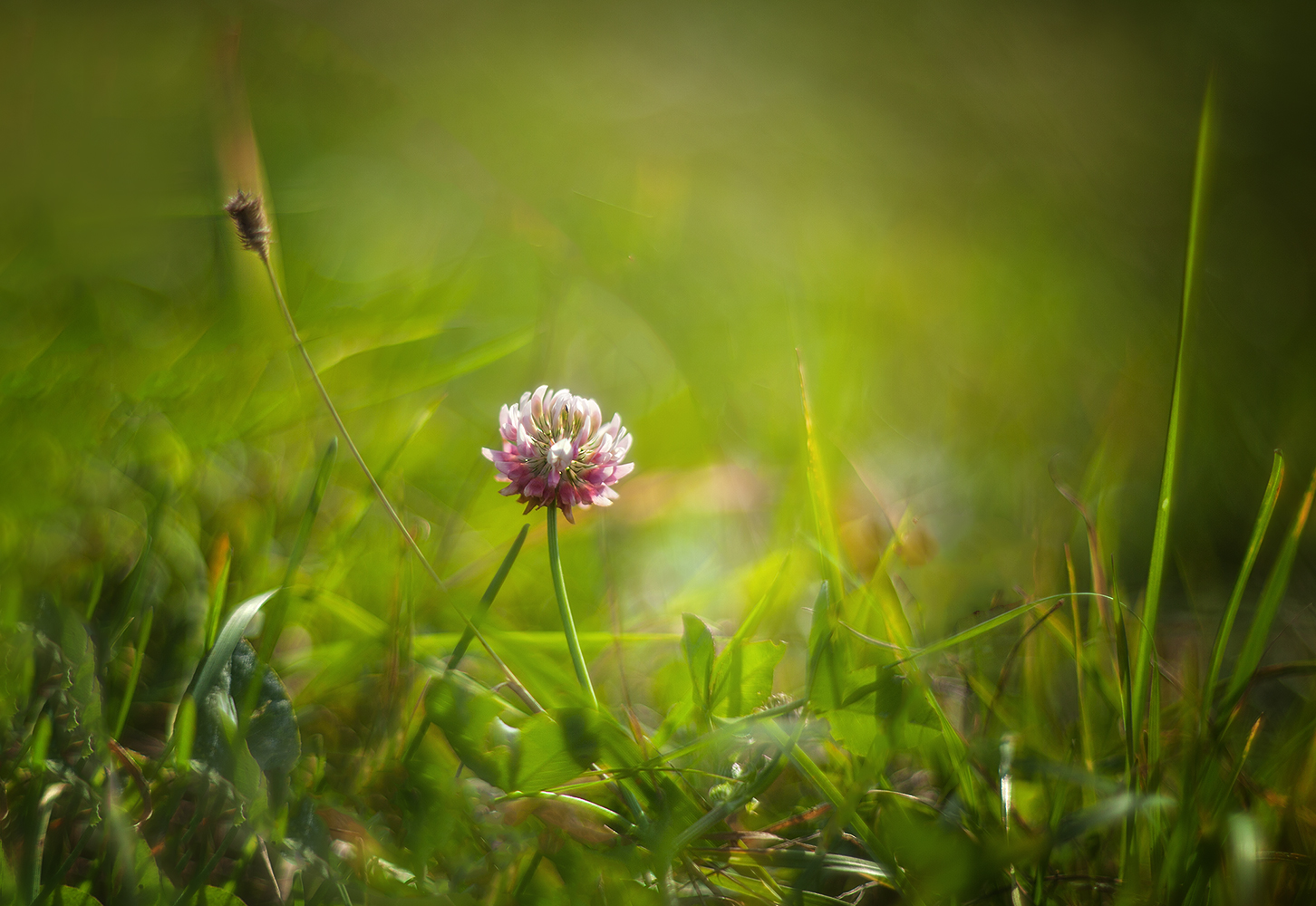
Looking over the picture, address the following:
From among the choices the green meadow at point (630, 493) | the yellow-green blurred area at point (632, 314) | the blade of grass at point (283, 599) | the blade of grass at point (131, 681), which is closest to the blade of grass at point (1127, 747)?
the green meadow at point (630, 493)

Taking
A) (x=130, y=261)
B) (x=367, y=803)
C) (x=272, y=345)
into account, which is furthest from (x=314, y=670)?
(x=130, y=261)

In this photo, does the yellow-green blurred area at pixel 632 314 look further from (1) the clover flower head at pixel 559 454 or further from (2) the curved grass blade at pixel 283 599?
(1) the clover flower head at pixel 559 454

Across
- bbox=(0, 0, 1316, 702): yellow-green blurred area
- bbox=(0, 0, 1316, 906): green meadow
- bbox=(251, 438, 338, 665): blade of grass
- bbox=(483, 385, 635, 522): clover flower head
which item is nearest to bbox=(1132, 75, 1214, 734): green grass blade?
bbox=(0, 0, 1316, 906): green meadow

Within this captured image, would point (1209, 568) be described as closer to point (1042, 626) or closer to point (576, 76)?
point (1042, 626)

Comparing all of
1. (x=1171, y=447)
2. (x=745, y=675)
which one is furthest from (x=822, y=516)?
(x=1171, y=447)

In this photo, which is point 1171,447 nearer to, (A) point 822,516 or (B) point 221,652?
(A) point 822,516
